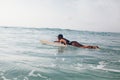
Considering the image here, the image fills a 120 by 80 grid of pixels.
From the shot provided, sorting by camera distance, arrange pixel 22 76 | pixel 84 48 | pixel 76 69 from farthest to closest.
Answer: pixel 84 48
pixel 76 69
pixel 22 76

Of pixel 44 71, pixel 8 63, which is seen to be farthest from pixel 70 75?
pixel 8 63

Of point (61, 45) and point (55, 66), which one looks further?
point (61, 45)

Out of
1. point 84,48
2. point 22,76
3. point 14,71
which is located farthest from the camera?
point 84,48

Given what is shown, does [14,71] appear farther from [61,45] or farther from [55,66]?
[61,45]

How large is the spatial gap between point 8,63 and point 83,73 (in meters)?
4.95

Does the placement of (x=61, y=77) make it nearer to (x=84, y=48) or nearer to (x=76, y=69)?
(x=76, y=69)

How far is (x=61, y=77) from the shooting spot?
36.1ft

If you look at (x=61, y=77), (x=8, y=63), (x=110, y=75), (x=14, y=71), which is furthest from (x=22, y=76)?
(x=110, y=75)

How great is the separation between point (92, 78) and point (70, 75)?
1.21m

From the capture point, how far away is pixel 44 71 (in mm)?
12008

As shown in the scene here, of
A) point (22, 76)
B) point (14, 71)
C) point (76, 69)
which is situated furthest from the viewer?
point (76, 69)

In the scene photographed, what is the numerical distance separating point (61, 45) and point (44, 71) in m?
12.6

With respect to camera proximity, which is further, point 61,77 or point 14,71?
point 14,71

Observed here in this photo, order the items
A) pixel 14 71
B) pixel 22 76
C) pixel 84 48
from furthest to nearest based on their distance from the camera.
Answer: pixel 84 48
pixel 14 71
pixel 22 76
